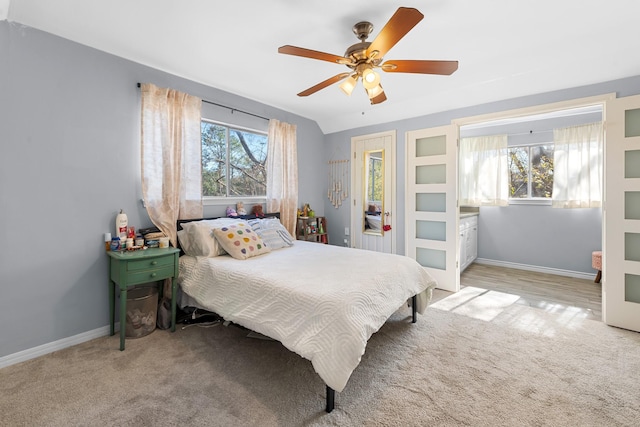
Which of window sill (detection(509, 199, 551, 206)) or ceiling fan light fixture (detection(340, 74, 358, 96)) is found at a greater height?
ceiling fan light fixture (detection(340, 74, 358, 96))

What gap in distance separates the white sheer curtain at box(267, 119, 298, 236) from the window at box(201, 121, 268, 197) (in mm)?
114

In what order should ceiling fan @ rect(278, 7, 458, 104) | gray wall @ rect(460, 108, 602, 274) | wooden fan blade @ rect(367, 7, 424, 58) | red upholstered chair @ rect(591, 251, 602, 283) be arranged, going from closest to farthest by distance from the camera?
wooden fan blade @ rect(367, 7, 424, 58) < ceiling fan @ rect(278, 7, 458, 104) < red upholstered chair @ rect(591, 251, 602, 283) < gray wall @ rect(460, 108, 602, 274)

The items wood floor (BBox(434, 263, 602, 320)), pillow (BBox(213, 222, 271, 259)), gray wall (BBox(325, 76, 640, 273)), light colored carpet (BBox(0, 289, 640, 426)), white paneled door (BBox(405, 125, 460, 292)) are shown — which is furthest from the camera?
white paneled door (BBox(405, 125, 460, 292))

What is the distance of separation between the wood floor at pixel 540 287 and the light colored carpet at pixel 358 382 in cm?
61

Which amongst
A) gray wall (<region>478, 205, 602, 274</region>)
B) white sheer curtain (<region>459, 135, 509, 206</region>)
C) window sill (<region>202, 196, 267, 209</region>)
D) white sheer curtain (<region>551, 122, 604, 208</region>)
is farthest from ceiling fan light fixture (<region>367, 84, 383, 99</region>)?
gray wall (<region>478, 205, 602, 274</region>)

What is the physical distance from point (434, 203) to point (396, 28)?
107 inches

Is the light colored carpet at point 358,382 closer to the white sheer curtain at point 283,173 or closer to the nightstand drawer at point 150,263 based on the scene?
the nightstand drawer at point 150,263

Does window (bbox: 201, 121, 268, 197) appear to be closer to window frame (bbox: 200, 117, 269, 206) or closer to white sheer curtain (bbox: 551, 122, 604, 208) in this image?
window frame (bbox: 200, 117, 269, 206)

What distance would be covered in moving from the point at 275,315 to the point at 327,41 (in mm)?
2244

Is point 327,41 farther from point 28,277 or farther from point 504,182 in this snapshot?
point 504,182

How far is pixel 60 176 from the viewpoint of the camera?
2314 millimetres

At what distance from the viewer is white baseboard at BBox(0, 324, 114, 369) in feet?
6.92

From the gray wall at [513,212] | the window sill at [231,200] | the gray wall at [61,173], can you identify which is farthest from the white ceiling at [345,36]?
the window sill at [231,200]

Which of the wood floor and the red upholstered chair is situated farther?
the red upholstered chair
